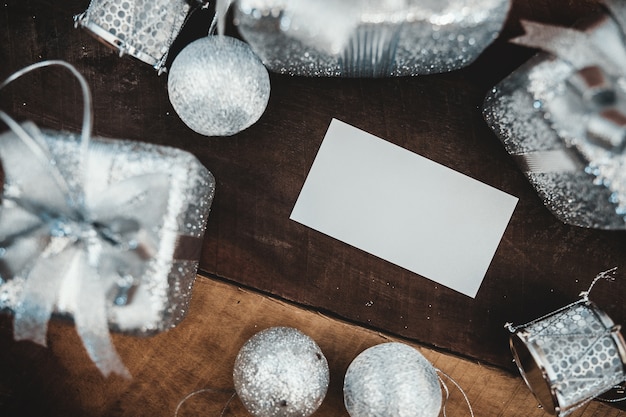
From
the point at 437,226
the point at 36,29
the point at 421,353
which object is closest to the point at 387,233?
the point at 437,226

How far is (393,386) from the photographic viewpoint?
28.7 inches

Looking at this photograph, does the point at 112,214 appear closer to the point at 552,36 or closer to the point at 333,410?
the point at 333,410

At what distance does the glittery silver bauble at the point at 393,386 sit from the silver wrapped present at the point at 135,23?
1.63ft

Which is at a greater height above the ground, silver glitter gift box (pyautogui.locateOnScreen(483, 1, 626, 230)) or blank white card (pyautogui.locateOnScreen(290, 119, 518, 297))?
silver glitter gift box (pyautogui.locateOnScreen(483, 1, 626, 230))

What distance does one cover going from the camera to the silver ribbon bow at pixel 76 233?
0.68 m

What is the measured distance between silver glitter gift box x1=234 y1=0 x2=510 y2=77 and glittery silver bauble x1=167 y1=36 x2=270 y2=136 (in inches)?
1.4

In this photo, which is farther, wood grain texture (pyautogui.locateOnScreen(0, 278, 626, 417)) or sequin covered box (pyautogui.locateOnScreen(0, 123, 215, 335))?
wood grain texture (pyautogui.locateOnScreen(0, 278, 626, 417))

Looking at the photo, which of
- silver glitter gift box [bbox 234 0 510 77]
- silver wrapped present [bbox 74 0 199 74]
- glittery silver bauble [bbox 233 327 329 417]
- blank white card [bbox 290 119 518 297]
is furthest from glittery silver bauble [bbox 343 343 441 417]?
silver wrapped present [bbox 74 0 199 74]

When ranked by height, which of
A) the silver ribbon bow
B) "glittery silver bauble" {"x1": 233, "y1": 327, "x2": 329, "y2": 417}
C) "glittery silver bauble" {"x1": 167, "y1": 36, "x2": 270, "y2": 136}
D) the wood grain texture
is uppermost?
"glittery silver bauble" {"x1": 167, "y1": 36, "x2": 270, "y2": 136}

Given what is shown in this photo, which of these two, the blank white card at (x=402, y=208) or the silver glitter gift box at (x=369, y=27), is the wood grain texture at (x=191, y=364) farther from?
the silver glitter gift box at (x=369, y=27)

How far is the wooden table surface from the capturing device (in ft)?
2.79

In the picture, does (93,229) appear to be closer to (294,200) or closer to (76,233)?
(76,233)

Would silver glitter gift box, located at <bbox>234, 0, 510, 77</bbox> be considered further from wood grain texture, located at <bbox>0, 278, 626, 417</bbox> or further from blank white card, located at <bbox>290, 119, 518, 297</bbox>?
wood grain texture, located at <bbox>0, 278, 626, 417</bbox>

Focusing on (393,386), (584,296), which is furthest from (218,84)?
(584,296)
